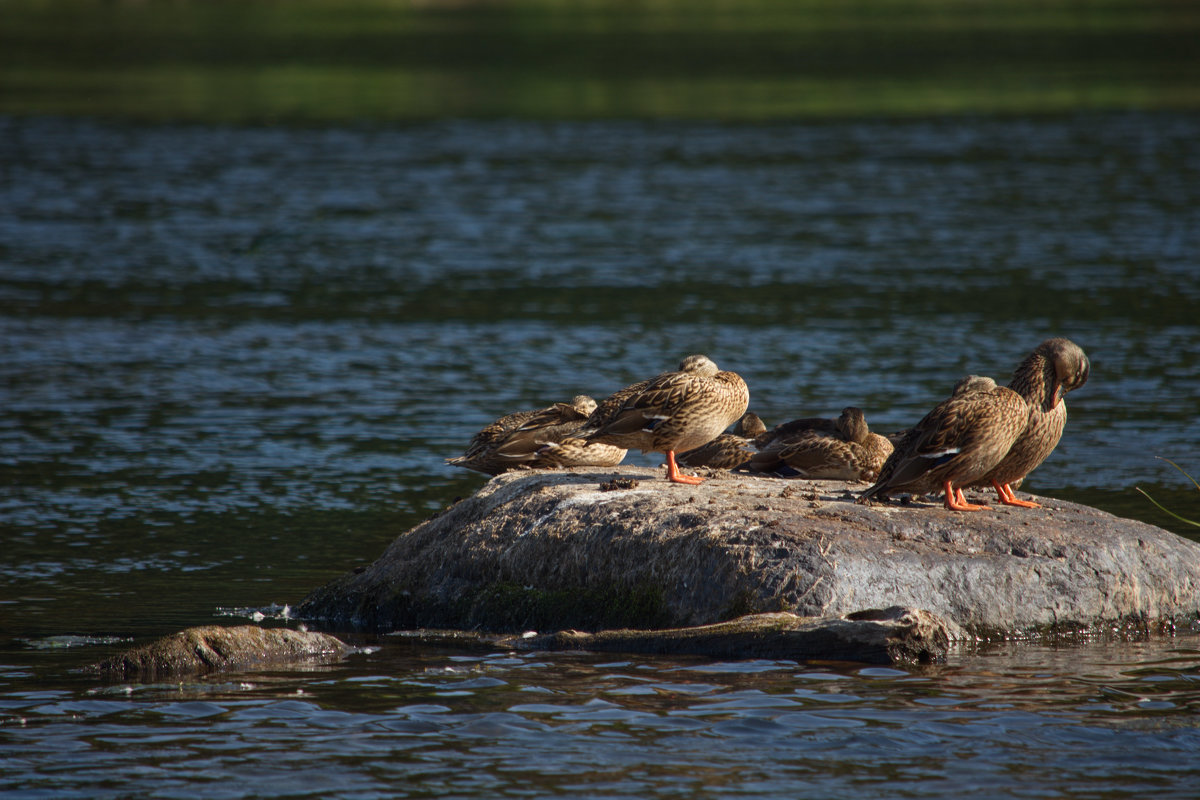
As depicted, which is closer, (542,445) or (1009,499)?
(1009,499)

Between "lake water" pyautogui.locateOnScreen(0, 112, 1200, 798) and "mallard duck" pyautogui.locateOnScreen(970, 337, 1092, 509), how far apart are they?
1599mm

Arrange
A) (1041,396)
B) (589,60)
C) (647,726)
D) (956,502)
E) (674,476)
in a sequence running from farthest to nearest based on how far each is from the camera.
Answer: (589,60) → (674,476) → (1041,396) → (956,502) → (647,726)

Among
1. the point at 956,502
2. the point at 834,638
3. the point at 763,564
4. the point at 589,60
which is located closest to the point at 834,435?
the point at 956,502

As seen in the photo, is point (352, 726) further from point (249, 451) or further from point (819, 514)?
point (249, 451)

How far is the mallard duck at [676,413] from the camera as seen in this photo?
39.8 ft

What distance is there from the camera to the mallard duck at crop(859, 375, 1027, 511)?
11.3 m

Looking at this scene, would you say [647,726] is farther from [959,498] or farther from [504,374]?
[504,374]

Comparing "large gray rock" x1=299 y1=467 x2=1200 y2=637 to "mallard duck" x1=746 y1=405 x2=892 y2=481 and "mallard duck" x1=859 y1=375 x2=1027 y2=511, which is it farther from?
"mallard duck" x1=746 y1=405 x2=892 y2=481

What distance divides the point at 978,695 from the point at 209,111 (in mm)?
51752

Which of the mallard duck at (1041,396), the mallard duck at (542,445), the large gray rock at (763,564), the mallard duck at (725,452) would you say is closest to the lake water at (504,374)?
the large gray rock at (763,564)

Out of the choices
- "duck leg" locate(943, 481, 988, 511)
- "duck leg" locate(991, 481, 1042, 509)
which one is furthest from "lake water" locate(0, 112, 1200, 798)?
"duck leg" locate(991, 481, 1042, 509)

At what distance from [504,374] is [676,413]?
1092 centimetres

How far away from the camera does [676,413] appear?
39.8ft

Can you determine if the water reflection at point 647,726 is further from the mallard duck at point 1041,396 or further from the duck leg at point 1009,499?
the mallard duck at point 1041,396
